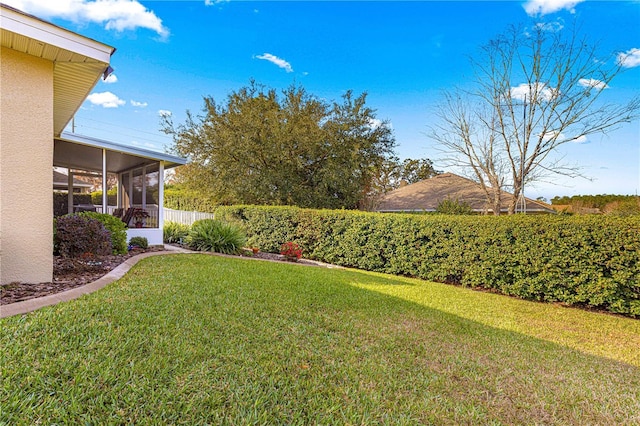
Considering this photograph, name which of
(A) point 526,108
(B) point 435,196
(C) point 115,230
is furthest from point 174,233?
(B) point 435,196

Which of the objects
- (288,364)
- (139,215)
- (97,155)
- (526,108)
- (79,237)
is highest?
(526,108)

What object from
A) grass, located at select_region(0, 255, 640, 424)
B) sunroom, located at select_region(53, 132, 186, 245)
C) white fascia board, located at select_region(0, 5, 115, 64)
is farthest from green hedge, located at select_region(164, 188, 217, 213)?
grass, located at select_region(0, 255, 640, 424)

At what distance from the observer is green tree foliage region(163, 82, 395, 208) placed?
17.2 meters

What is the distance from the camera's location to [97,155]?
476 inches

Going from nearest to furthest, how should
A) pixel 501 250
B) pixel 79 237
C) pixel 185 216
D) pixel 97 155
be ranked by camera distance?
pixel 79 237 < pixel 501 250 < pixel 97 155 < pixel 185 216

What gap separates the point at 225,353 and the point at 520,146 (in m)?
13.3

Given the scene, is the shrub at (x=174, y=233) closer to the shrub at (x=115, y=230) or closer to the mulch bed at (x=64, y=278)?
the shrub at (x=115, y=230)

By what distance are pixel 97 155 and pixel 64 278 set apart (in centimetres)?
880

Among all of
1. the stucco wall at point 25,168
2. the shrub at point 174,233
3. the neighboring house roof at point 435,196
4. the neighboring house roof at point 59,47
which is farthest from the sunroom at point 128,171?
the neighboring house roof at point 435,196

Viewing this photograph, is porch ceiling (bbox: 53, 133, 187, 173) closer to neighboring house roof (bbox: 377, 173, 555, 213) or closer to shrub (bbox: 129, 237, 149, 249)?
shrub (bbox: 129, 237, 149, 249)

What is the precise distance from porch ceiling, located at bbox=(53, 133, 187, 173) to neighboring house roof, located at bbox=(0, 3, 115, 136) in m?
4.22

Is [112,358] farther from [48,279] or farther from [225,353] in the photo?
[48,279]

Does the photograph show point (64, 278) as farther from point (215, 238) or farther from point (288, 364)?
point (215, 238)

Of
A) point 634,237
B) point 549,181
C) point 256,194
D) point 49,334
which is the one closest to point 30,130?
point 49,334
